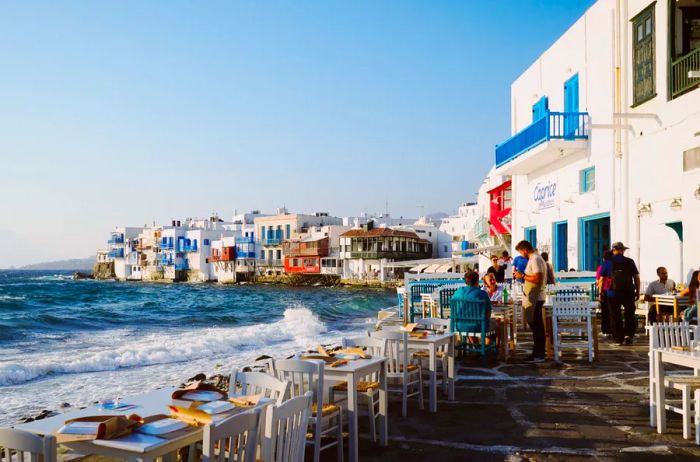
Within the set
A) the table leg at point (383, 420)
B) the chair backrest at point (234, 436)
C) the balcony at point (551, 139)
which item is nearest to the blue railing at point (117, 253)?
the balcony at point (551, 139)

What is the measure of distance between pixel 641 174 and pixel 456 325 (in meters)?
6.79

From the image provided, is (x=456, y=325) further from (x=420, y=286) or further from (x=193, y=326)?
(x=193, y=326)

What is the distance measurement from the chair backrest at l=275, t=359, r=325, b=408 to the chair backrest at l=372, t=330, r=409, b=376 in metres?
1.47

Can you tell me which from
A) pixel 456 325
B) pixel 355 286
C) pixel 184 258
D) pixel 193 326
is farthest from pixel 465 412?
pixel 184 258

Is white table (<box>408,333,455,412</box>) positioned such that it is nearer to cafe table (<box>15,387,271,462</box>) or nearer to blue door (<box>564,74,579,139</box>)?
cafe table (<box>15,387,271,462</box>)

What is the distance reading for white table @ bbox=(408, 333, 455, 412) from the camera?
266 inches

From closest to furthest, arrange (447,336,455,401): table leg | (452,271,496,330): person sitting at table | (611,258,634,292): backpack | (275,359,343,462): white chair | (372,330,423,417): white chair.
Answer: (275,359,343,462): white chair → (372,330,423,417): white chair → (447,336,455,401): table leg → (452,271,496,330): person sitting at table → (611,258,634,292): backpack

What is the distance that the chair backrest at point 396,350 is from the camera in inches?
257

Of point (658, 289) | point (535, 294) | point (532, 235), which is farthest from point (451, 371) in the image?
point (532, 235)

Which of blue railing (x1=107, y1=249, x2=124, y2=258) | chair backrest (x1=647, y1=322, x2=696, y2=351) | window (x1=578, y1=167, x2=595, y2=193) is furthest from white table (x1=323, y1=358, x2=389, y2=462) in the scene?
blue railing (x1=107, y1=249, x2=124, y2=258)

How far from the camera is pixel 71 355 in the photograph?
17734 mm

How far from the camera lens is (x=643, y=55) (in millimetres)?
13641

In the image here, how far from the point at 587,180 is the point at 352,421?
1299cm

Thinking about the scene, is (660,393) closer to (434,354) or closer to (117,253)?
(434,354)
